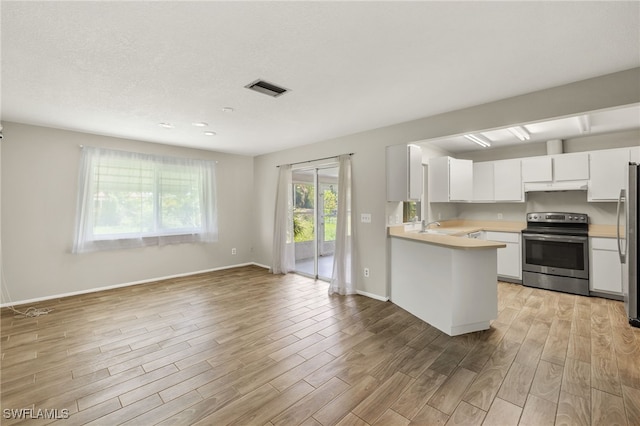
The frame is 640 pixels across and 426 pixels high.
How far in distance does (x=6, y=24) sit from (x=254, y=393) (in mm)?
2918

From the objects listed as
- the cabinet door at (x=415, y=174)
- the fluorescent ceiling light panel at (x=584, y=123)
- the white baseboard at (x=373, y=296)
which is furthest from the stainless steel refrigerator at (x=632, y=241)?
the white baseboard at (x=373, y=296)

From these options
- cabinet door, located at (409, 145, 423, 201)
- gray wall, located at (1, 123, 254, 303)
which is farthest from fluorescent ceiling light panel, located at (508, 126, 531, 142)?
gray wall, located at (1, 123, 254, 303)

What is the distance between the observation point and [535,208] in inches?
199

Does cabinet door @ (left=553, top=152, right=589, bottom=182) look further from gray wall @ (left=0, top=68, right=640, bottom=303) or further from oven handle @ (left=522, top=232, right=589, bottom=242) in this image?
gray wall @ (left=0, top=68, right=640, bottom=303)

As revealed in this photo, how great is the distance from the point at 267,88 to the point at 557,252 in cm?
488

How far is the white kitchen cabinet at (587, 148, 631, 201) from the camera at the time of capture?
13.1 feet

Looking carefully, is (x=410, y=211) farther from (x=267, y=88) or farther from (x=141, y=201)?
(x=141, y=201)

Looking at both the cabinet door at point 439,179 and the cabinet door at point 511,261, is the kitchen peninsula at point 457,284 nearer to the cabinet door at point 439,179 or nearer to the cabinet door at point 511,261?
the cabinet door at point 439,179

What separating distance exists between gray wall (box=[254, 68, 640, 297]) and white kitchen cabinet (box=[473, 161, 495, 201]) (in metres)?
2.44

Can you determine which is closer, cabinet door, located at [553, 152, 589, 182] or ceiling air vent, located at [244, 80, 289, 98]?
ceiling air vent, located at [244, 80, 289, 98]

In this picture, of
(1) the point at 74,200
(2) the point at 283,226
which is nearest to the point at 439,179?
(2) the point at 283,226

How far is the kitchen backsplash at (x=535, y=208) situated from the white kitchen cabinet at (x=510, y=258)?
659 millimetres

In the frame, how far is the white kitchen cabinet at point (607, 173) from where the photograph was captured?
Answer: 400cm

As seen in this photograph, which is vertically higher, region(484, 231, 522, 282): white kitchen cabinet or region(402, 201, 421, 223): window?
region(402, 201, 421, 223): window
